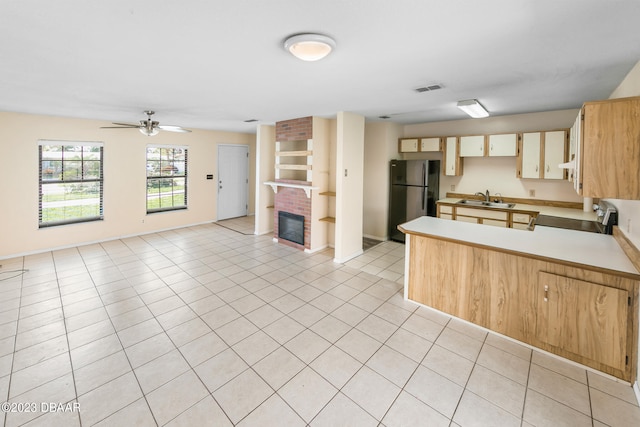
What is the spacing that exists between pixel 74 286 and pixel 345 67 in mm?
4205

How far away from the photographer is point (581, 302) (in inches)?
85.8

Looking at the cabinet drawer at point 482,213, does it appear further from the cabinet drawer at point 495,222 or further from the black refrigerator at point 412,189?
the black refrigerator at point 412,189

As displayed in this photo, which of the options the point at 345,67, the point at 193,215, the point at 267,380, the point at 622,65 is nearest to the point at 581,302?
the point at 622,65

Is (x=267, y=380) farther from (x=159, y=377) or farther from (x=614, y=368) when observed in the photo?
(x=614, y=368)

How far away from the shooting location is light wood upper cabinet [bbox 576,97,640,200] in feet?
6.05

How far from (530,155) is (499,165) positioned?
566 millimetres

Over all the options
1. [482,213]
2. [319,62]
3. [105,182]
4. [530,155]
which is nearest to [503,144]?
[530,155]

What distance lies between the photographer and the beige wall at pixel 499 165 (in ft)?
14.3

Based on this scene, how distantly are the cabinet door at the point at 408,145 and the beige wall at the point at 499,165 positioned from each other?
0.90 ft

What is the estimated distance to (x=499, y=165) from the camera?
4910mm

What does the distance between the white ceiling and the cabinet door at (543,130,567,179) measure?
649mm

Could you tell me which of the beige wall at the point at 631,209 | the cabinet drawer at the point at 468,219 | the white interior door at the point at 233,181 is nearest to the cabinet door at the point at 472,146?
the cabinet drawer at the point at 468,219

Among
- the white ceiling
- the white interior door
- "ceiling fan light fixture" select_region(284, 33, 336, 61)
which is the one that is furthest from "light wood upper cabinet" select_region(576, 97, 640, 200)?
the white interior door

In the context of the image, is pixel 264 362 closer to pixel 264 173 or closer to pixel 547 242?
pixel 547 242
